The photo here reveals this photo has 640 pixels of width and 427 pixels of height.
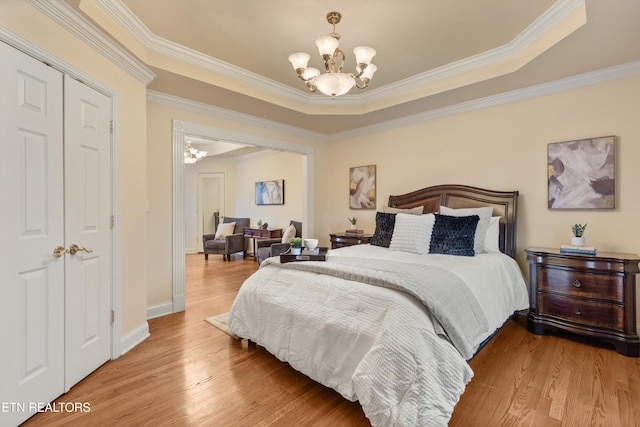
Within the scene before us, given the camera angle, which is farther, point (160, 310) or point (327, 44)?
point (160, 310)

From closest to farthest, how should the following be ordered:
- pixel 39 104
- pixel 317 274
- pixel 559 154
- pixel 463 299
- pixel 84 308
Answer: pixel 39 104 < pixel 463 299 < pixel 84 308 < pixel 317 274 < pixel 559 154

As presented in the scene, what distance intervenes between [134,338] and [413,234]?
2903 millimetres

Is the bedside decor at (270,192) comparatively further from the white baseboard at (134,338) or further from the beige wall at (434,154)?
the white baseboard at (134,338)

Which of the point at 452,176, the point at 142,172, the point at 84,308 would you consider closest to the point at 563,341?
the point at 452,176

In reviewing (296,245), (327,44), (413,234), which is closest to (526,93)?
(413,234)

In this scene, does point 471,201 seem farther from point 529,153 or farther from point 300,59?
point 300,59

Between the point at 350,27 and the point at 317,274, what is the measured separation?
2168 millimetres

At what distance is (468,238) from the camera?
2.91m

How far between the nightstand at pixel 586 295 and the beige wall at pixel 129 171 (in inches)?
151

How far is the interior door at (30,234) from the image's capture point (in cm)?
157

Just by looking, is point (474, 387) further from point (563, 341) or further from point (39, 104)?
point (39, 104)

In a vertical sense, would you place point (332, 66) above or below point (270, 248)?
above

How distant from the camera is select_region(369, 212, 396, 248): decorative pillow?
348 centimetres

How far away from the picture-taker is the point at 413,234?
316cm
